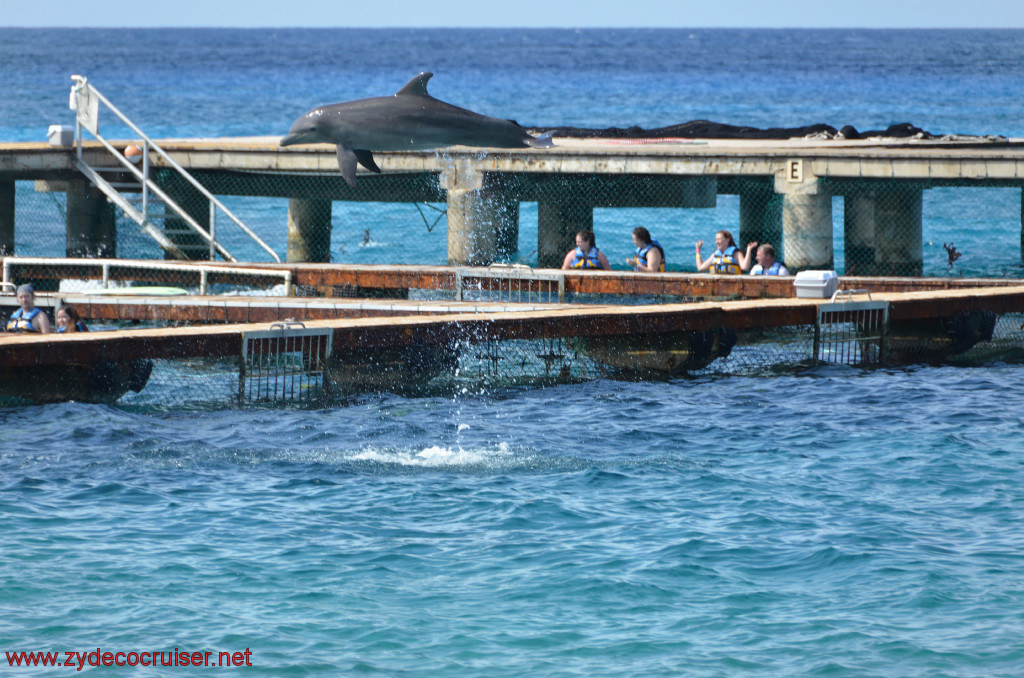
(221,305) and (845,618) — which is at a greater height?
(221,305)

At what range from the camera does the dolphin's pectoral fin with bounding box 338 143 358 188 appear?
468 inches

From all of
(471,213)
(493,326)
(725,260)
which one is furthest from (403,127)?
(471,213)

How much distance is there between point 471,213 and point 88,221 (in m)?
8.11

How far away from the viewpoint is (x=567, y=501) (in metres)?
12.0

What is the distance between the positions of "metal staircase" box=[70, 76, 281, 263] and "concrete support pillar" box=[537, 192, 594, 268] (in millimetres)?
6281

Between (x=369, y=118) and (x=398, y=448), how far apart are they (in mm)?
3368

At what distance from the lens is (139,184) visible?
25188 mm

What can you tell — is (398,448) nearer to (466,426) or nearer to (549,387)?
(466,426)

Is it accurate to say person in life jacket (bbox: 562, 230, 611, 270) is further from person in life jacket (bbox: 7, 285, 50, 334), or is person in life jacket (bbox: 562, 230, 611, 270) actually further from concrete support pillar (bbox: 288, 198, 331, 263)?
concrete support pillar (bbox: 288, 198, 331, 263)

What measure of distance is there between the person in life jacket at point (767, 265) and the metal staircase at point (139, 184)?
8.42 m

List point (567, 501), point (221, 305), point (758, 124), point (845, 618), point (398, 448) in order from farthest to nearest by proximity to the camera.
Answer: point (758, 124)
point (221, 305)
point (398, 448)
point (567, 501)
point (845, 618)

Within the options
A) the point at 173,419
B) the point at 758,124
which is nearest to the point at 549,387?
the point at 173,419

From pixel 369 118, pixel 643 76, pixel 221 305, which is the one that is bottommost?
pixel 221 305
